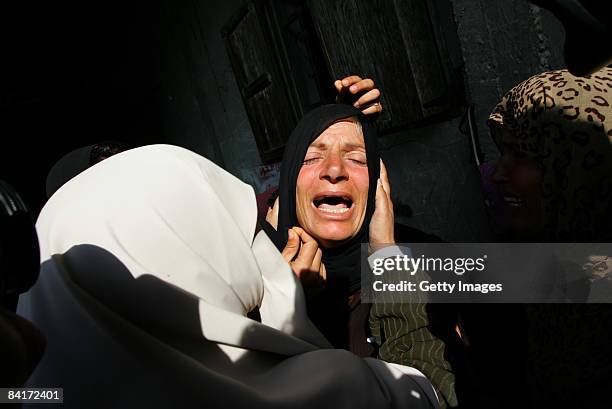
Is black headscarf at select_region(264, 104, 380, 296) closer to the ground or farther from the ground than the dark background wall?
closer to the ground

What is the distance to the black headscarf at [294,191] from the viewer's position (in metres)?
2.12

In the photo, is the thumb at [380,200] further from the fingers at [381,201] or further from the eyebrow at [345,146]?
the eyebrow at [345,146]

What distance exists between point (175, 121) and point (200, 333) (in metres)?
7.51

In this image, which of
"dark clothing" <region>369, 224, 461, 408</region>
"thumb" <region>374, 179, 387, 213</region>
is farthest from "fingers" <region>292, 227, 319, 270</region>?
"thumb" <region>374, 179, 387, 213</region>

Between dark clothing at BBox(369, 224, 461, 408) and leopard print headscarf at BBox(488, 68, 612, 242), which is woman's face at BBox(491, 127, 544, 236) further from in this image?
dark clothing at BBox(369, 224, 461, 408)

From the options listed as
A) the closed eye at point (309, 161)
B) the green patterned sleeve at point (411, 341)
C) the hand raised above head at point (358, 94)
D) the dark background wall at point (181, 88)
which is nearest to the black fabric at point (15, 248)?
the green patterned sleeve at point (411, 341)

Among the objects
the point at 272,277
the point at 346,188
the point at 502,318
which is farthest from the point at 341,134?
the point at 502,318

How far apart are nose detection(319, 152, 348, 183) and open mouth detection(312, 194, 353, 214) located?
0.09m

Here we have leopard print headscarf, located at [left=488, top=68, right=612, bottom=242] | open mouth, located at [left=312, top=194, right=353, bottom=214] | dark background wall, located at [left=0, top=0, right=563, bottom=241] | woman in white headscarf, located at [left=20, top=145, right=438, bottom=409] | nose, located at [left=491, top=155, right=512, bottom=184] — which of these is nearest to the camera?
woman in white headscarf, located at [left=20, top=145, right=438, bottom=409]

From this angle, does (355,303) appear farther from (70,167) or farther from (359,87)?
(70,167)

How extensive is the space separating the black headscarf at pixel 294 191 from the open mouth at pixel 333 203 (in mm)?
122

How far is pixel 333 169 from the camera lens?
2113mm

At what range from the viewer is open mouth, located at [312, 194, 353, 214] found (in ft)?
7.02

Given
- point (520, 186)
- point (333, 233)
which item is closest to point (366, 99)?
point (333, 233)
